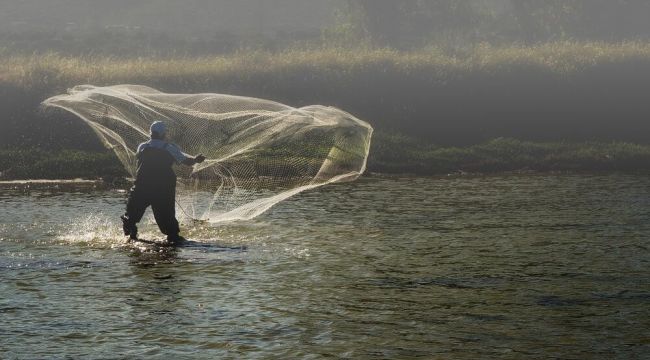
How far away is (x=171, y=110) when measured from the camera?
74.8 feet

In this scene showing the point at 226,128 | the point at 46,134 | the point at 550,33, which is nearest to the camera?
the point at 226,128

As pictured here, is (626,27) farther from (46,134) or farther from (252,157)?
(252,157)

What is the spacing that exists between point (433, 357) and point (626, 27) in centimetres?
7658

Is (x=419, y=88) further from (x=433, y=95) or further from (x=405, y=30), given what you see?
(x=405, y=30)

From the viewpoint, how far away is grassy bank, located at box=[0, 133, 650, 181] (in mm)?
33719

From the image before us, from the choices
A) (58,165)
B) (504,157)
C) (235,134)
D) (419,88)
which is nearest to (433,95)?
(419,88)

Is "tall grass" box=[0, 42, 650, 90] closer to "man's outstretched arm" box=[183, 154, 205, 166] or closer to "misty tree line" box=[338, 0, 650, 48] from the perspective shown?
"man's outstretched arm" box=[183, 154, 205, 166]

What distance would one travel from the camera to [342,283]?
17.1m

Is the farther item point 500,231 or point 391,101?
point 391,101

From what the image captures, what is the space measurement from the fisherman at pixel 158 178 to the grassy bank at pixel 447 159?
1319 cm

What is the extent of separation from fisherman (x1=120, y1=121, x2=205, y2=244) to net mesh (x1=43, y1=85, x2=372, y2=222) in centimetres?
147

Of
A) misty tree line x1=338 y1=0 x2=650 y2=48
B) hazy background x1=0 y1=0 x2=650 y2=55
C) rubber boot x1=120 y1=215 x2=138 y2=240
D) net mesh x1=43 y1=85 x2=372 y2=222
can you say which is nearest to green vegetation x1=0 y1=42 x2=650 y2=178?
net mesh x1=43 y1=85 x2=372 y2=222

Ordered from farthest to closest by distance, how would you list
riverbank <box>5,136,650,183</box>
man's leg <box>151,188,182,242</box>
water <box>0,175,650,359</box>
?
1. riverbank <box>5,136,650,183</box>
2. man's leg <box>151,188,182,242</box>
3. water <box>0,175,650,359</box>

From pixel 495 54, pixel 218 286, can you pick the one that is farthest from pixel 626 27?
pixel 218 286
